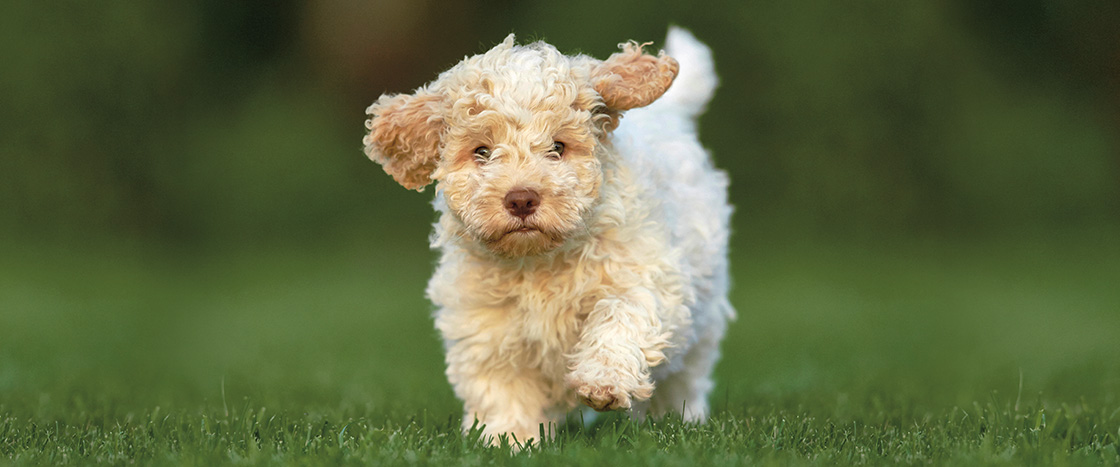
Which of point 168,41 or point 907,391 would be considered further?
point 168,41

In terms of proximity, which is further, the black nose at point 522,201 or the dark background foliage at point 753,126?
the dark background foliage at point 753,126

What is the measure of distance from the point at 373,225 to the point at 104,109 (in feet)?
11.8

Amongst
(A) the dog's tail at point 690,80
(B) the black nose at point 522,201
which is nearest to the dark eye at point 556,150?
(B) the black nose at point 522,201

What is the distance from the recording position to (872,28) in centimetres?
1526

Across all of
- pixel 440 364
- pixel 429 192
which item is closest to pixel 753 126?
pixel 429 192

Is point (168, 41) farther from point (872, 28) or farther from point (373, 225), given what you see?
point (872, 28)

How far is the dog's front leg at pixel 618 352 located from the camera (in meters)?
3.97

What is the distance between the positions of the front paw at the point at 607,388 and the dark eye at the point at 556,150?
0.77 meters

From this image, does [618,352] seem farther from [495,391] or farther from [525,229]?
[495,391]

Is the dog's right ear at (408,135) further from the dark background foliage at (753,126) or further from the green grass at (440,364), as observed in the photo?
the dark background foliage at (753,126)

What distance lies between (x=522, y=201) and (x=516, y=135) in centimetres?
29

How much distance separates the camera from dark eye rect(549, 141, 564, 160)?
4344 mm

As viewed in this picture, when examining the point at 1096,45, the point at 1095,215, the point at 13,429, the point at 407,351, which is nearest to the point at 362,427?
the point at 13,429

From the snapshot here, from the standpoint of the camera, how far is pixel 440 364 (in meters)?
8.12
